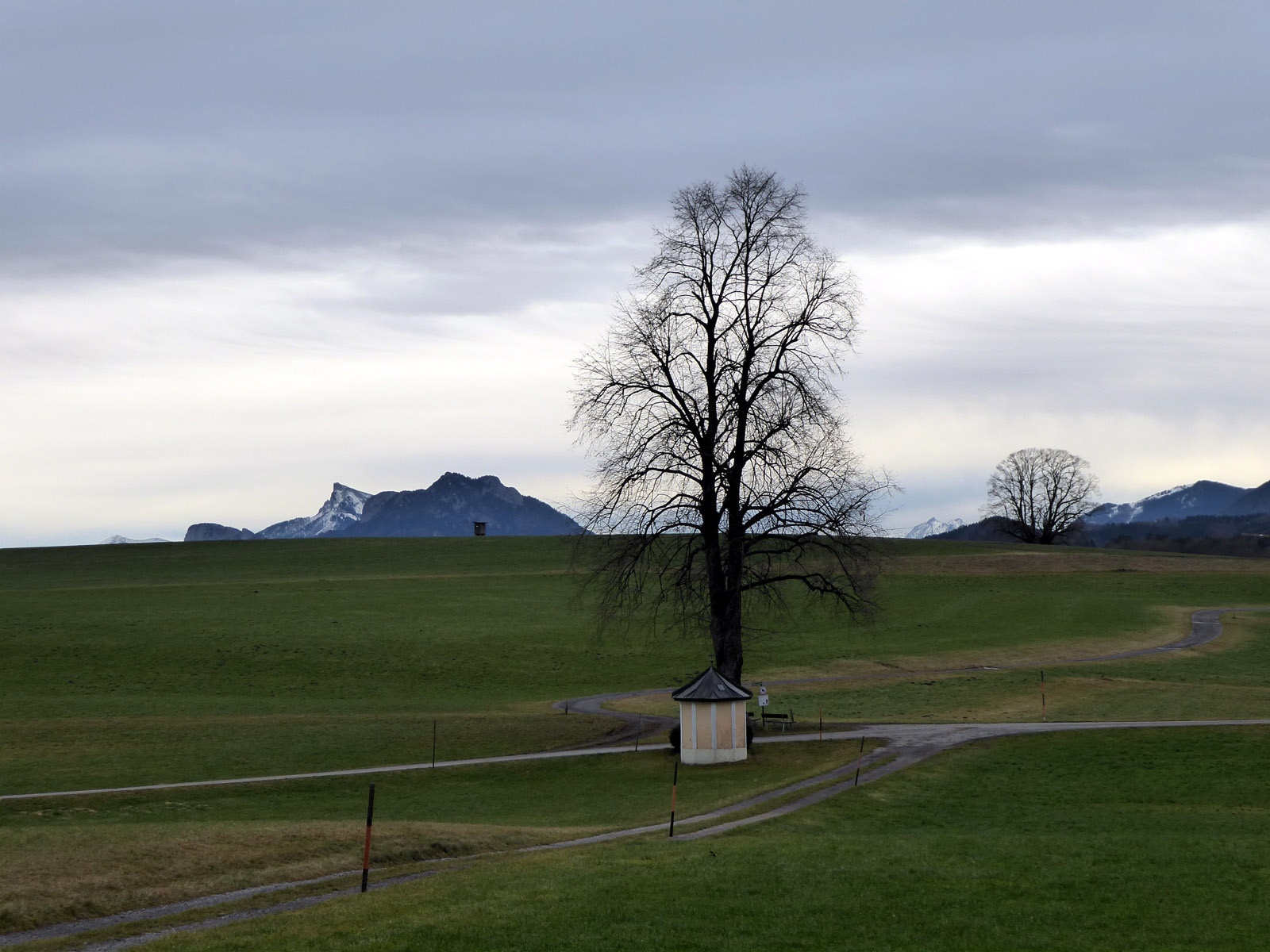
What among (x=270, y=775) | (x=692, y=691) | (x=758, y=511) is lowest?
(x=270, y=775)

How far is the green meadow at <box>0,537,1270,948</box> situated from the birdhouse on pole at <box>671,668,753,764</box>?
4.08 feet

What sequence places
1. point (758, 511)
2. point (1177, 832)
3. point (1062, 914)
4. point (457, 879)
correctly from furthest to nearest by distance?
point (758, 511), point (1177, 832), point (457, 879), point (1062, 914)

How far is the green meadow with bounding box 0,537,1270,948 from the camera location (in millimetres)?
16891

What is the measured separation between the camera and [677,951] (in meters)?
14.8

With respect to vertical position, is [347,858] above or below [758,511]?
below

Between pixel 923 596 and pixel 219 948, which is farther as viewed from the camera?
pixel 923 596

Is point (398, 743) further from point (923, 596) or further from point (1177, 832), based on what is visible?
point (923, 596)

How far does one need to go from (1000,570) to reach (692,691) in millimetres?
69387

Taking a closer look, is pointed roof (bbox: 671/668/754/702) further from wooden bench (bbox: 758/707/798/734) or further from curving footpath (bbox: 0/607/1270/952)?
wooden bench (bbox: 758/707/798/734)

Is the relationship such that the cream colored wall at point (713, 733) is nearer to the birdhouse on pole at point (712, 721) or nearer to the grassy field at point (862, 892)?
the birdhouse on pole at point (712, 721)

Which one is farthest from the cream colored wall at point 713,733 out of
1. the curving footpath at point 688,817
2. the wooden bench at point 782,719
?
the wooden bench at point 782,719

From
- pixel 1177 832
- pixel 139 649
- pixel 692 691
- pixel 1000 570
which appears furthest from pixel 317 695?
pixel 1000 570

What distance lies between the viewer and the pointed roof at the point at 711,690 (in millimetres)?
37562

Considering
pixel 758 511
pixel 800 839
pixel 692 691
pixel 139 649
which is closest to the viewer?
pixel 800 839
